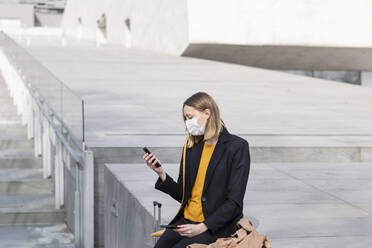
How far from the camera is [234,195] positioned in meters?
3.63

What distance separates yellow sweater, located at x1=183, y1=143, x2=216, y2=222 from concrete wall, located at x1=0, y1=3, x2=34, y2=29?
62.8 m

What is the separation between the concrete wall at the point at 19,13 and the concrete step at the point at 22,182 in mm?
55477

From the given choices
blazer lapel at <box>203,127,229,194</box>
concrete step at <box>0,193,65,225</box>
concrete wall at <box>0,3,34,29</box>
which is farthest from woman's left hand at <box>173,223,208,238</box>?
concrete wall at <box>0,3,34,29</box>

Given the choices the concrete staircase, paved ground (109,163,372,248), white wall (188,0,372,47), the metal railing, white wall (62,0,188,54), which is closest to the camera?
paved ground (109,163,372,248)

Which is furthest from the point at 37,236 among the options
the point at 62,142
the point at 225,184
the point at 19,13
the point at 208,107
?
the point at 19,13

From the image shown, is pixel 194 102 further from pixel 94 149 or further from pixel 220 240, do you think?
pixel 94 149

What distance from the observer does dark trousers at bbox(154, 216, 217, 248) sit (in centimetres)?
363

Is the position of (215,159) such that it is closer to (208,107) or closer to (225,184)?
(225,184)

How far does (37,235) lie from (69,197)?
0.70 meters

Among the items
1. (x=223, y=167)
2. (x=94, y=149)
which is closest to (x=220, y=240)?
(x=223, y=167)

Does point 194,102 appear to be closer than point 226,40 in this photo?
Yes

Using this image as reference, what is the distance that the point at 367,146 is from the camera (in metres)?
8.37

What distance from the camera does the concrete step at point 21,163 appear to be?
434 inches

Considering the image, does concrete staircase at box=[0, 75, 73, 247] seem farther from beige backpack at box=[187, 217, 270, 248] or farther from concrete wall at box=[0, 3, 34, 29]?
concrete wall at box=[0, 3, 34, 29]
